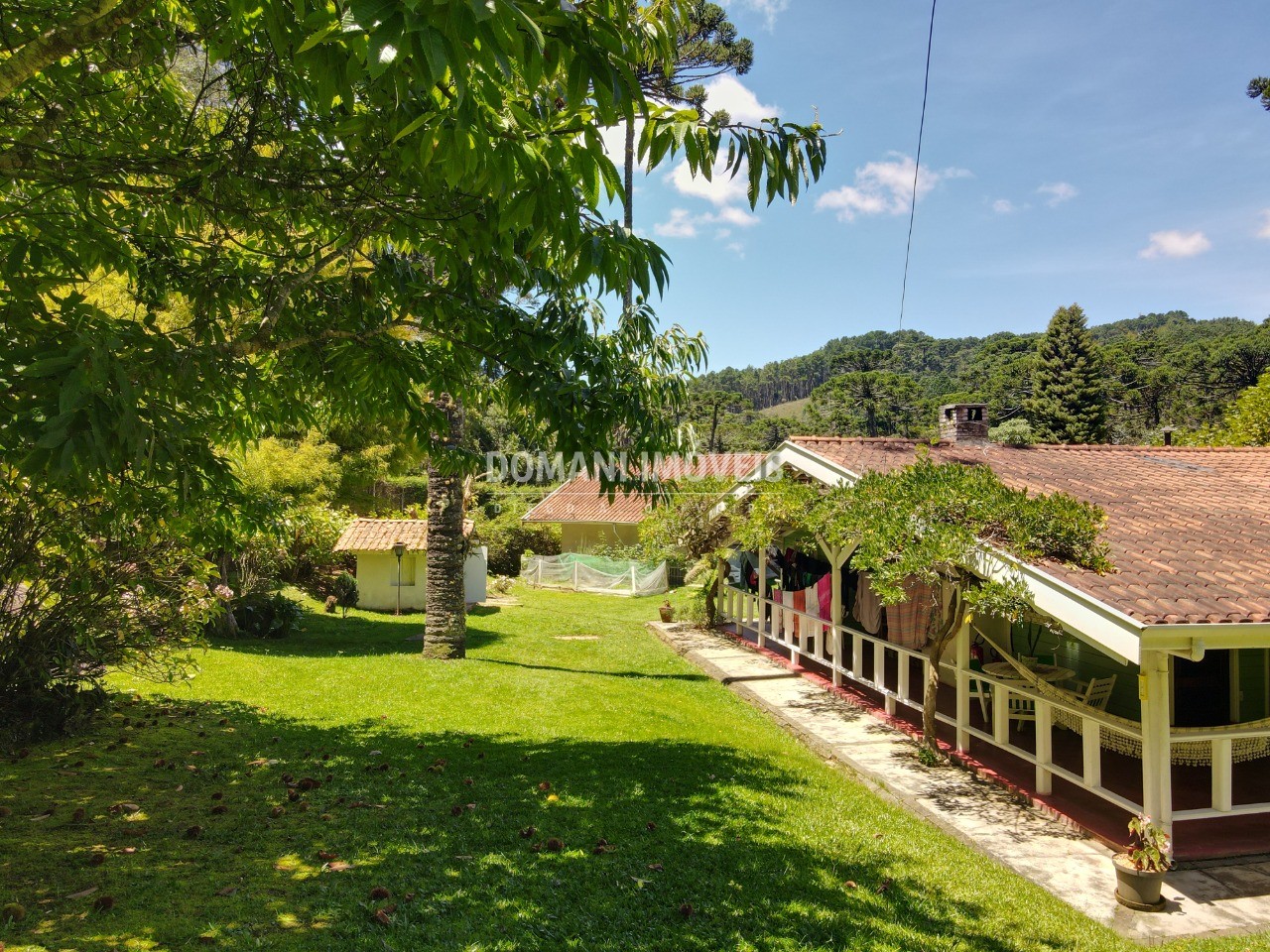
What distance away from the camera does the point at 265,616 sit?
51.3 feet

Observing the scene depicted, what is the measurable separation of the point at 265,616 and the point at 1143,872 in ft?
50.1

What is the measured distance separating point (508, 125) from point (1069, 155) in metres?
16.2

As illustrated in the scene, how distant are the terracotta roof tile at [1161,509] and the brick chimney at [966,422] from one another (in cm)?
85

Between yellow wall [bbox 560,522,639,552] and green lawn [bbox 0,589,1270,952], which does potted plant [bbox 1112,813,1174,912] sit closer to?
green lawn [bbox 0,589,1270,952]

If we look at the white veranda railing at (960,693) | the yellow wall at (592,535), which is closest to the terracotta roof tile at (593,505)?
the yellow wall at (592,535)

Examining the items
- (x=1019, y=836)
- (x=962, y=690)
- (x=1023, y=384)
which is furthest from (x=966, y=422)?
(x=1023, y=384)

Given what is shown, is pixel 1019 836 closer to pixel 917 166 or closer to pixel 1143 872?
pixel 1143 872

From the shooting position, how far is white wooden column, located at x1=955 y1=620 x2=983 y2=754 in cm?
886

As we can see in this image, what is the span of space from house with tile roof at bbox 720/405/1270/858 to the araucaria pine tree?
49459mm

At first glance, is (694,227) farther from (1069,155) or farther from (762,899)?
(762,899)

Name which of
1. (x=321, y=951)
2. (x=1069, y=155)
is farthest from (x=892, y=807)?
(x=1069, y=155)

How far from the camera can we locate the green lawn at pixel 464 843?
3.89 meters

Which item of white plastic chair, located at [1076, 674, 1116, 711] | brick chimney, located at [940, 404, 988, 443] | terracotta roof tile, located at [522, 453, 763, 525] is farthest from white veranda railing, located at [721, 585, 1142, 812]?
terracotta roof tile, located at [522, 453, 763, 525]

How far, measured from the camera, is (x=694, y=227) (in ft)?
59.1
